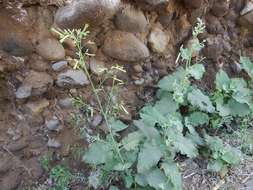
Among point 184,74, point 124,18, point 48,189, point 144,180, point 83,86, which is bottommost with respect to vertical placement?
point 48,189

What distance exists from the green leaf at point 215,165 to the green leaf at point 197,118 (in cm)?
24

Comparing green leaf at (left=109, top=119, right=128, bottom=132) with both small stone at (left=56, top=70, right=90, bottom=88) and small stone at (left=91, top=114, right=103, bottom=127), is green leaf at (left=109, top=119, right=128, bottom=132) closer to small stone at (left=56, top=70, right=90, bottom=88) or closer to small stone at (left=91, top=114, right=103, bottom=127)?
small stone at (left=91, top=114, right=103, bottom=127)

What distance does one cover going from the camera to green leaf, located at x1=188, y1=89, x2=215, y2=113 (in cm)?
221

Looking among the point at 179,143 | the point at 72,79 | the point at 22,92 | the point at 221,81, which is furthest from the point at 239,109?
the point at 22,92

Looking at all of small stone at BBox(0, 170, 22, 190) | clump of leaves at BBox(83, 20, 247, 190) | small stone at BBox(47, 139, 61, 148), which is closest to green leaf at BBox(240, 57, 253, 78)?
clump of leaves at BBox(83, 20, 247, 190)

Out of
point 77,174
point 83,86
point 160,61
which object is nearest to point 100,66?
point 83,86

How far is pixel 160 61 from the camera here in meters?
2.35

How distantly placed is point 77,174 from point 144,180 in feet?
1.33

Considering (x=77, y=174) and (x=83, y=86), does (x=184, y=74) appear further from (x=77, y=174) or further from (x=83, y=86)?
(x=77, y=174)

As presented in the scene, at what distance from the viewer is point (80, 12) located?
71.4 inches

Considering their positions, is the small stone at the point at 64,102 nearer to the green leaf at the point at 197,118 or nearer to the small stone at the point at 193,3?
the green leaf at the point at 197,118

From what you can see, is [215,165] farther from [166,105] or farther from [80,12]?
[80,12]

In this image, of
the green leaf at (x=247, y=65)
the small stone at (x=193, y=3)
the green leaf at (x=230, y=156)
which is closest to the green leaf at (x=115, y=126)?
the green leaf at (x=230, y=156)

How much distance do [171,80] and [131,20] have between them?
41 cm
